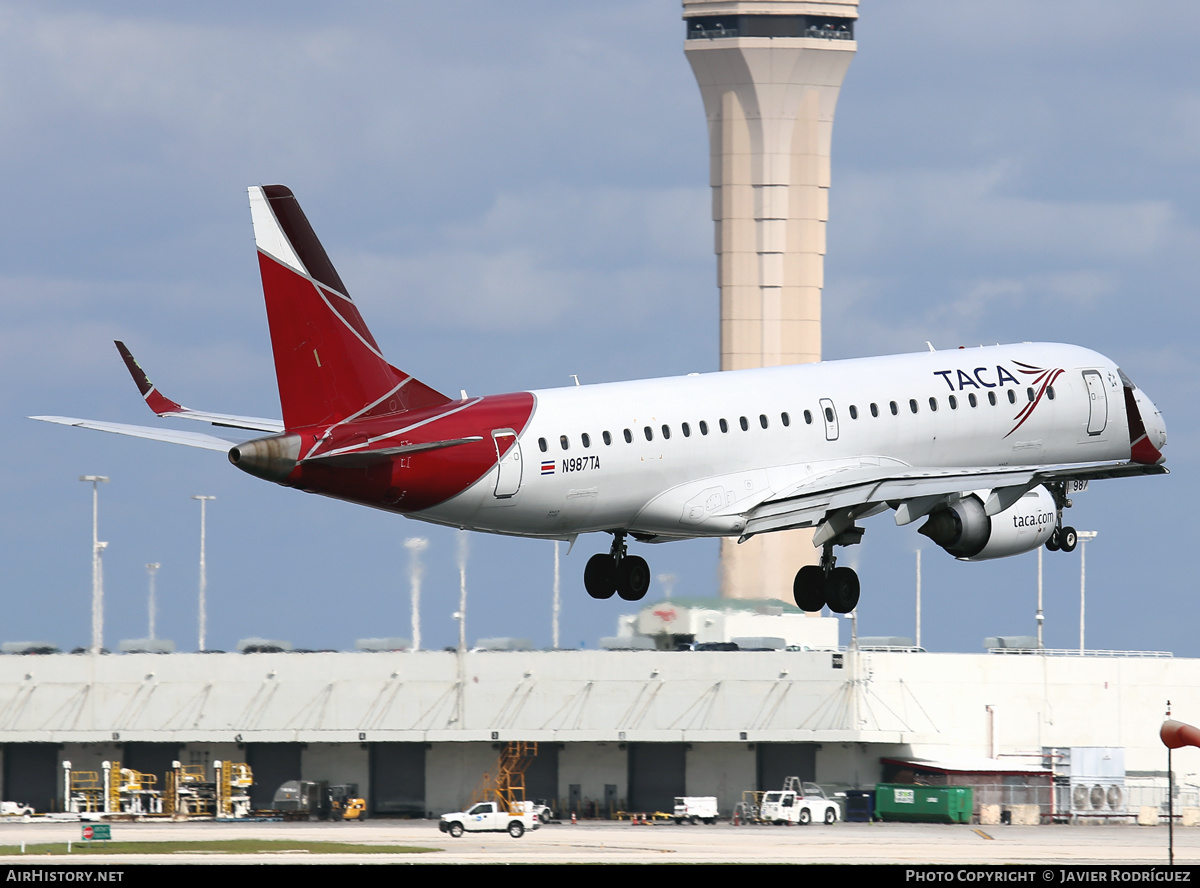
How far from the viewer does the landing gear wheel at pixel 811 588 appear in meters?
64.8

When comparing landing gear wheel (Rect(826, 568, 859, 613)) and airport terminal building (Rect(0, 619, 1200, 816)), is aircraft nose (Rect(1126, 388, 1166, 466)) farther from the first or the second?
airport terminal building (Rect(0, 619, 1200, 816))

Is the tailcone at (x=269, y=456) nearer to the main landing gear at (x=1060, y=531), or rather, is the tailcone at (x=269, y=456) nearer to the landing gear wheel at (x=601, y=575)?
the landing gear wheel at (x=601, y=575)

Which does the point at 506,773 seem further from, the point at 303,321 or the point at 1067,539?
the point at 303,321

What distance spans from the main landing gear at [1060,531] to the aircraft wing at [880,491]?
10.3 ft

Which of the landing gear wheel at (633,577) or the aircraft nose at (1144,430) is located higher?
the aircraft nose at (1144,430)

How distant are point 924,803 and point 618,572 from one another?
72.1 m

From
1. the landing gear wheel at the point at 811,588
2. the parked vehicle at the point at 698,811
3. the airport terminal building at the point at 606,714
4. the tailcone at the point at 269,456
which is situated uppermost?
the tailcone at the point at 269,456

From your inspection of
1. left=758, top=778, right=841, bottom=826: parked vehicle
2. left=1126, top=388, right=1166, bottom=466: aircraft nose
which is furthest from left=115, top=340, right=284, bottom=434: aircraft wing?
left=758, top=778, right=841, bottom=826: parked vehicle

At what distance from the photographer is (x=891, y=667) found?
13962 centimetres

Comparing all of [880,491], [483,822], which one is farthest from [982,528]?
[483,822]

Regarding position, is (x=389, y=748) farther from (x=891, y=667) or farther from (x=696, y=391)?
(x=696, y=391)

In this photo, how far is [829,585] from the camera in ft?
212

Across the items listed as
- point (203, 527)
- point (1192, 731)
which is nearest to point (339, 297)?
point (1192, 731)

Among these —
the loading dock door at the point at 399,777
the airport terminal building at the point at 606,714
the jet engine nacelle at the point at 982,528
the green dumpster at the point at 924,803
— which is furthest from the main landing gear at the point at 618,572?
the loading dock door at the point at 399,777
